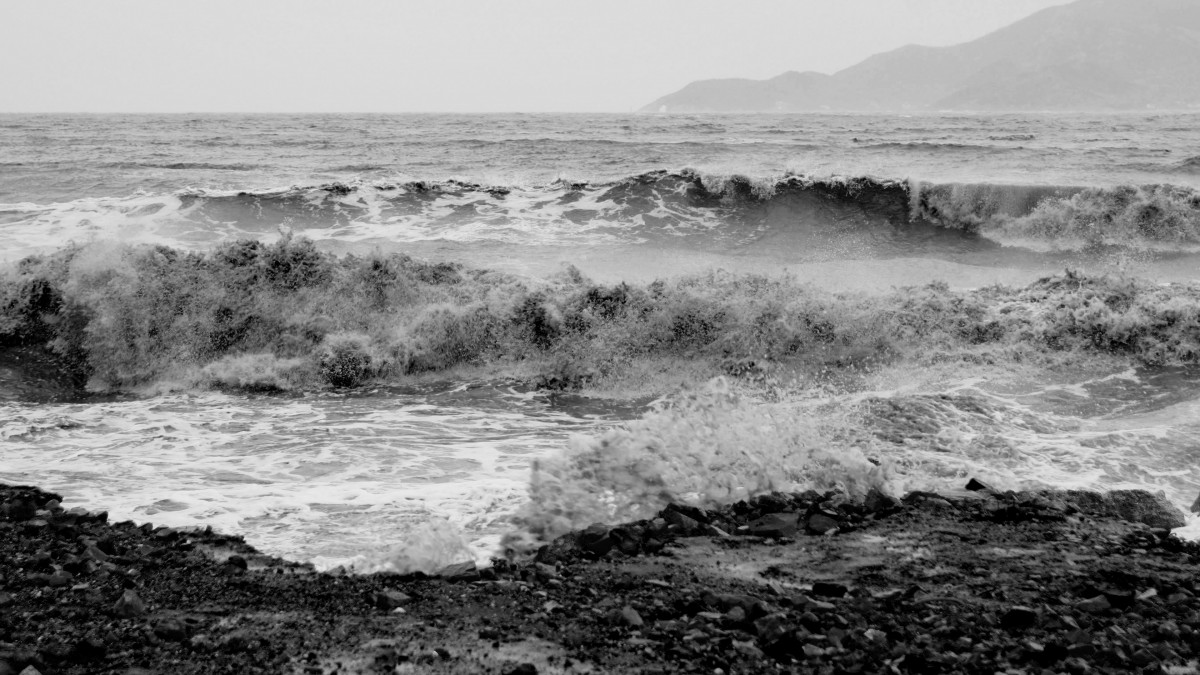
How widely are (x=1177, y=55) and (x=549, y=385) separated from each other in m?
160

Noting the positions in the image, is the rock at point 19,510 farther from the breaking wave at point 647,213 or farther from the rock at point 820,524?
the breaking wave at point 647,213

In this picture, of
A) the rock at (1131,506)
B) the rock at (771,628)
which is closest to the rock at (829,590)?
the rock at (771,628)

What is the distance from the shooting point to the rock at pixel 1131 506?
4656 mm

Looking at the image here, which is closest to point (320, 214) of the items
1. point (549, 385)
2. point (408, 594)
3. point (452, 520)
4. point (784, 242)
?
point (784, 242)

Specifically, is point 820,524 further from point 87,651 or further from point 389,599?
point 87,651

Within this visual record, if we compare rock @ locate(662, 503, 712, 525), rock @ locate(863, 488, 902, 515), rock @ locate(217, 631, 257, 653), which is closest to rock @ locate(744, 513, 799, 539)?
rock @ locate(662, 503, 712, 525)

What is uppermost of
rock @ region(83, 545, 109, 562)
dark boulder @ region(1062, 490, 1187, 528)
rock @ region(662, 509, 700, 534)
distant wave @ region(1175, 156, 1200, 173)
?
distant wave @ region(1175, 156, 1200, 173)

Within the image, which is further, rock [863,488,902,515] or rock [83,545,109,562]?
rock [863,488,902,515]

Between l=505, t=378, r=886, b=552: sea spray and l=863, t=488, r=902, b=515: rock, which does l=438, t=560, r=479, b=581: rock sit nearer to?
l=505, t=378, r=886, b=552: sea spray

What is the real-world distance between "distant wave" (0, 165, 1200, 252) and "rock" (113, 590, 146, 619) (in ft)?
37.0

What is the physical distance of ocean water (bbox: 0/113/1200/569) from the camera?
16.5 ft

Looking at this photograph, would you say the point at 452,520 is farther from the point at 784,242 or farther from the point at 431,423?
the point at 784,242

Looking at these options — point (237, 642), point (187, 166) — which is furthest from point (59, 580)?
point (187, 166)

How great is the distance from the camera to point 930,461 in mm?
5566
